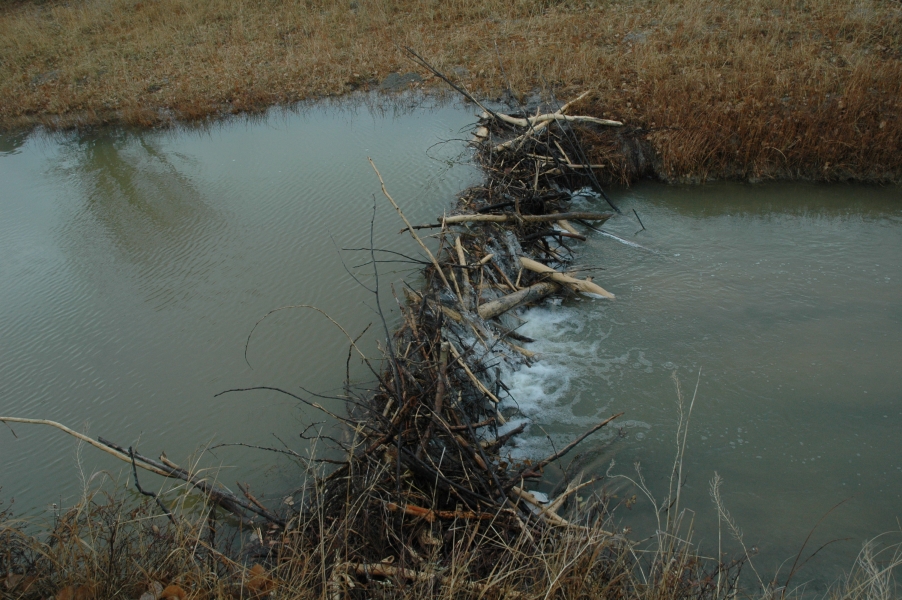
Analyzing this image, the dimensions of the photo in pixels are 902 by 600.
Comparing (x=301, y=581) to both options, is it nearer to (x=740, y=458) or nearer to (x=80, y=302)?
(x=740, y=458)

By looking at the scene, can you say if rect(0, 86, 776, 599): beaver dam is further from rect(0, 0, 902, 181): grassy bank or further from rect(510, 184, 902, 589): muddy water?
rect(0, 0, 902, 181): grassy bank

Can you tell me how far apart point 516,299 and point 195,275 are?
12.1 ft

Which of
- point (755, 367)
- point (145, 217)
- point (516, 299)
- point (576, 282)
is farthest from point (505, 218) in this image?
point (145, 217)

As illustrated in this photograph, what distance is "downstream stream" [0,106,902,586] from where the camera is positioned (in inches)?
158

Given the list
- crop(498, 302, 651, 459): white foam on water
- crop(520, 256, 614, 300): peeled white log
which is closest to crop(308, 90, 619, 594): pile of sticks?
crop(520, 256, 614, 300): peeled white log

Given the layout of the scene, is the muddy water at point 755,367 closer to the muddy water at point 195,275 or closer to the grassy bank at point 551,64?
the grassy bank at point 551,64

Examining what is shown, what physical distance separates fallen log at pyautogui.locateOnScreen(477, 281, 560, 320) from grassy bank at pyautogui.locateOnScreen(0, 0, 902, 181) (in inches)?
116

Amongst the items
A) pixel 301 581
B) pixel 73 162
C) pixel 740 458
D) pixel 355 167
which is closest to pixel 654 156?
pixel 355 167

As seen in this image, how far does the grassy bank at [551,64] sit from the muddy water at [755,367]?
3.48 ft

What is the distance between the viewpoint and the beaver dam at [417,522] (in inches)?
98.2

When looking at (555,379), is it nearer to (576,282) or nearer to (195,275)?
(576,282)

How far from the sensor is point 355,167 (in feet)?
28.8

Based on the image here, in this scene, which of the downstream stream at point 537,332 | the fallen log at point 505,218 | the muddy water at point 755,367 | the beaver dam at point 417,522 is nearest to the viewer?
the beaver dam at point 417,522

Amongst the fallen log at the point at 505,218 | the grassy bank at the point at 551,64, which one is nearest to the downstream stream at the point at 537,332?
the fallen log at the point at 505,218
